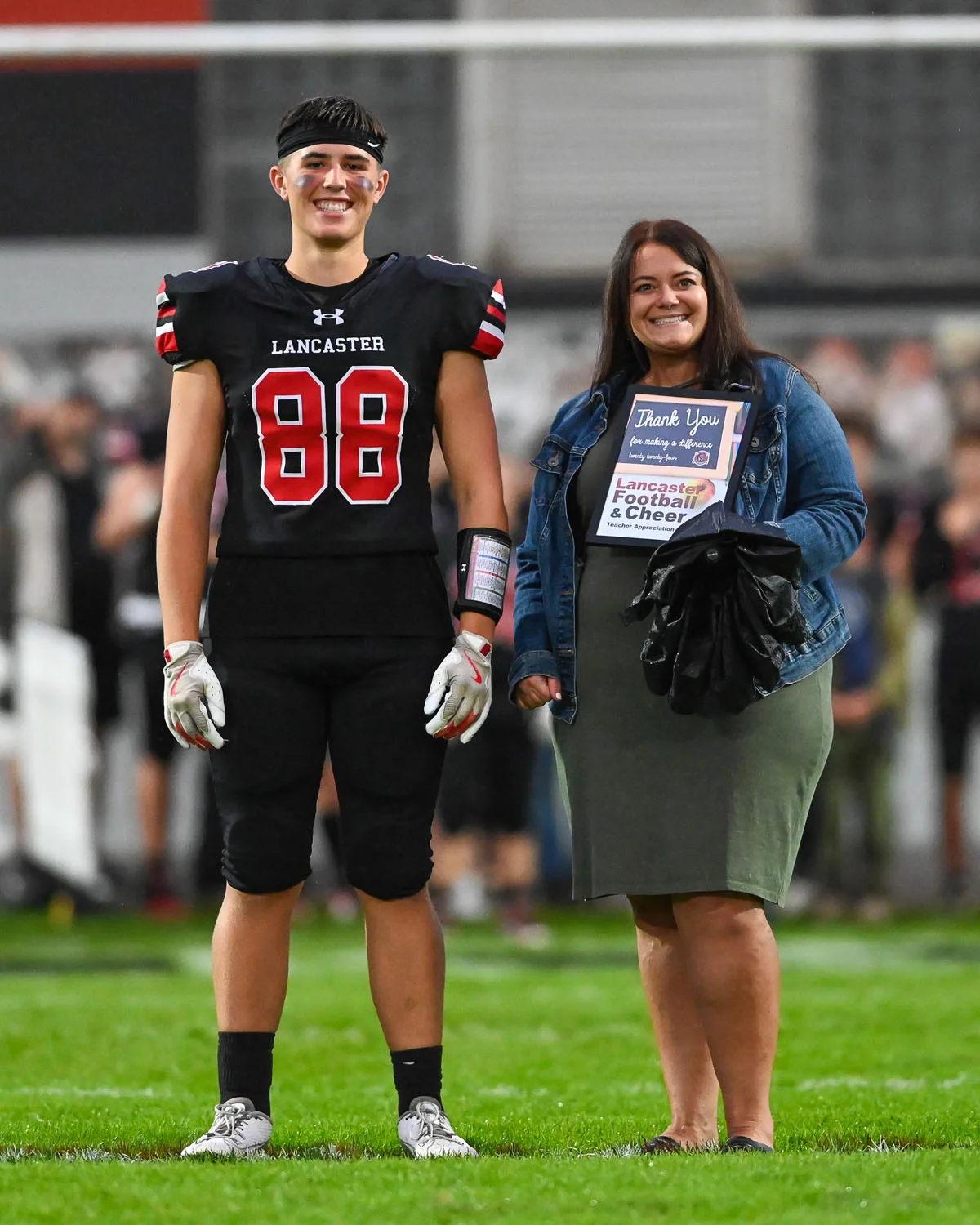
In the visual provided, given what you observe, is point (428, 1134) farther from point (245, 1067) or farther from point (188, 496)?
point (188, 496)

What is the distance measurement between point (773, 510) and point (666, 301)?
1.39 ft

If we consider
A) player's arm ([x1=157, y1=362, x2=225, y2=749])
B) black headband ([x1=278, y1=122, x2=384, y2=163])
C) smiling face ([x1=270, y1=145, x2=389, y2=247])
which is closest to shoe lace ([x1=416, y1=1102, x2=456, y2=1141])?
player's arm ([x1=157, y1=362, x2=225, y2=749])

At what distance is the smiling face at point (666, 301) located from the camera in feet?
12.6

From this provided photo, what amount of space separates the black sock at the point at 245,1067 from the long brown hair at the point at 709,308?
4.67ft

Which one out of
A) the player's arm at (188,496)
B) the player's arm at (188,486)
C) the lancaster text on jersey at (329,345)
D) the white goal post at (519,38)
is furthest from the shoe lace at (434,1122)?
the white goal post at (519,38)

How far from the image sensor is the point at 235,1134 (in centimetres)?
367

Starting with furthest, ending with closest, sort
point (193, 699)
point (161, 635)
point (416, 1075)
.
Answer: point (161, 635) → point (416, 1075) → point (193, 699)

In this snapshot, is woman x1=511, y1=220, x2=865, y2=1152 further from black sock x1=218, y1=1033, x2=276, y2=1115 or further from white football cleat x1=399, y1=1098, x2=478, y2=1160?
black sock x1=218, y1=1033, x2=276, y2=1115

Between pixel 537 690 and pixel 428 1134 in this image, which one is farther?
Answer: pixel 537 690

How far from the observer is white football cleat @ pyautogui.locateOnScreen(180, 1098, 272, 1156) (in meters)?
3.64

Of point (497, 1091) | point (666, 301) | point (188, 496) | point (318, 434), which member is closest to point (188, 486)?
point (188, 496)

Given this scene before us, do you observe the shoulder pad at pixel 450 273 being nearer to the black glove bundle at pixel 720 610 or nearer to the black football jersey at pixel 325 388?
the black football jersey at pixel 325 388

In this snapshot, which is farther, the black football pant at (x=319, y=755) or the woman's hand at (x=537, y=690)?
the woman's hand at (x=537, y=690)

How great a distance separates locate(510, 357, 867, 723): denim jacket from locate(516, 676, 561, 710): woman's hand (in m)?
0.01
